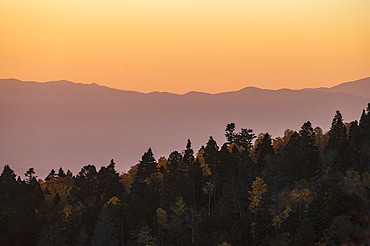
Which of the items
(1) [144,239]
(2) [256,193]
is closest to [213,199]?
(2) [256,193]

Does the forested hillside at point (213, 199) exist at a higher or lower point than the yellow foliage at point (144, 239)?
higher

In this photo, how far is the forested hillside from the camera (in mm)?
84250

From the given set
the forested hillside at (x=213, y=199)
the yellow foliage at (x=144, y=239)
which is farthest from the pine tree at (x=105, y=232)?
the yellow foliage at (x=144, y=239)

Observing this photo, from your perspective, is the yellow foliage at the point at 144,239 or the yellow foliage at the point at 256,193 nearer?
the yellow foliage at the point at 256,193

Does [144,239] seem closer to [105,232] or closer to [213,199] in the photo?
[105,232]

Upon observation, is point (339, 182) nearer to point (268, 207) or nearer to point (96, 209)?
point (268, 207)

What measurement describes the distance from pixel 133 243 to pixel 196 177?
1156 inches

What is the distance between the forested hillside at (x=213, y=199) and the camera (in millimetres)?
84250

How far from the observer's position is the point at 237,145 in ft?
465

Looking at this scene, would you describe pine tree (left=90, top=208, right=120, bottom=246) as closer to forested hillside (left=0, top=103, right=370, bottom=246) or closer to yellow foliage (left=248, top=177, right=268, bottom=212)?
forested hillside (left=0, top=103, right=370, bottom=246)

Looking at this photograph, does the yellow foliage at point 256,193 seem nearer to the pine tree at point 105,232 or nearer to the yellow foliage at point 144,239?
the yellow foliage at point 144,239

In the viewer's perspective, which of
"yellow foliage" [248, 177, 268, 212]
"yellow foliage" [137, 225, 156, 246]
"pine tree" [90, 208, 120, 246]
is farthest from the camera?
"pine tree" [90, 208, 120, 246]

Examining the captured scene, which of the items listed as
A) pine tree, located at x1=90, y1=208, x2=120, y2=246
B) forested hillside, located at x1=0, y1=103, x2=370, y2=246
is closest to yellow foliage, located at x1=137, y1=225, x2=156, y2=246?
forested hillside, located at x1=0, y1=103, x2=370, y2=246

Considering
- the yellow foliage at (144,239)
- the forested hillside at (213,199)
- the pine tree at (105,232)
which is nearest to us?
the forested hillside at (213,199)
